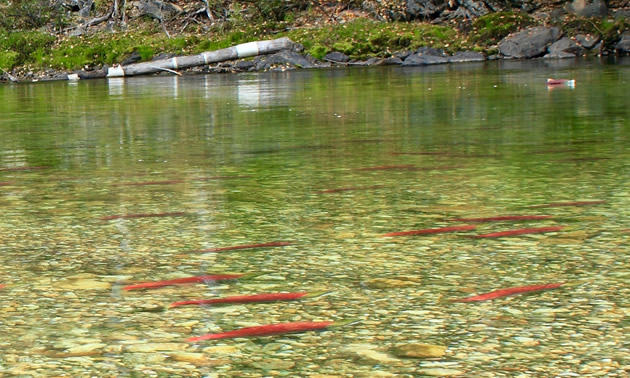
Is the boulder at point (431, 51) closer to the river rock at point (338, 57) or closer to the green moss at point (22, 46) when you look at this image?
the river rock at point (338, 57)

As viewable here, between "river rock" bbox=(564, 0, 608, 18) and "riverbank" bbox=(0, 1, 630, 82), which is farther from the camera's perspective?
"river rock" bbox=(564, 0, 608, 18)

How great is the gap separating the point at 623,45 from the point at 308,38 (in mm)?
9627

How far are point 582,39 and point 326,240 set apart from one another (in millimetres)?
26352

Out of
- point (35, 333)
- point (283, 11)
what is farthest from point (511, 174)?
point (283, 11)

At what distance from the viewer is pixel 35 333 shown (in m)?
3.21

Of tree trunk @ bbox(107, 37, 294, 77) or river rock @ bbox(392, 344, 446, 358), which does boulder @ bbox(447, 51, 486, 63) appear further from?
river rock @ bbox(392, 344, 446, 358)

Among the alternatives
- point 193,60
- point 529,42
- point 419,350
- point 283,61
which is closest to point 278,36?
point 283,61

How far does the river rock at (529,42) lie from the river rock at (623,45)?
1.83m

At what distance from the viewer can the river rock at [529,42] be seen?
93.9ft

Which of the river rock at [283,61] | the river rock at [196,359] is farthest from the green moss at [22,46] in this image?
the river rock at [196,359]

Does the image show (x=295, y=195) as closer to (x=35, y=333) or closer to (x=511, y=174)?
(x=511, y=174)

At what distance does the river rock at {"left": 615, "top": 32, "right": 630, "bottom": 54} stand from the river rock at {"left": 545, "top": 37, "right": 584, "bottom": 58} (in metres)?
1.01

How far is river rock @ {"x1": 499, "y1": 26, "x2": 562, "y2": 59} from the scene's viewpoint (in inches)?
1127

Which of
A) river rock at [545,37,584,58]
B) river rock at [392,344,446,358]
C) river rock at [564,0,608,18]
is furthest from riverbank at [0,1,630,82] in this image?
river rock at [392,344,446,358]
